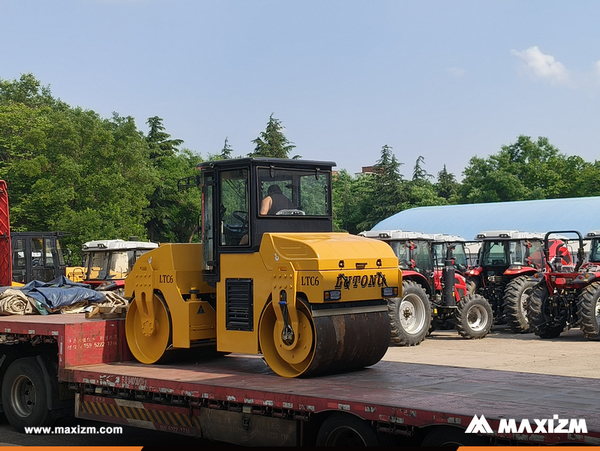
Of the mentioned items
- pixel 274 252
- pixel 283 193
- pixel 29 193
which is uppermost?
pixel 29 193

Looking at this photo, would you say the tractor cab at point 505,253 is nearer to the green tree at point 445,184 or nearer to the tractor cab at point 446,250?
the tractor cab at point 446,250

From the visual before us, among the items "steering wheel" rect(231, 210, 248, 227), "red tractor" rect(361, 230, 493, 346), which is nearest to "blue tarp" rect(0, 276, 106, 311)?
"steering wheel" rect(231, 210, 248, 227)

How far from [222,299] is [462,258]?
53.4ft

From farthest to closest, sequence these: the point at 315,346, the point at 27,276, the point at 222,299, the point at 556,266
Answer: the point at 27,276 < the point at 556,266 < the point at 222,299 < the point at 315,346

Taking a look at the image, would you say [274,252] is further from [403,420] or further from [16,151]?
[16,151]

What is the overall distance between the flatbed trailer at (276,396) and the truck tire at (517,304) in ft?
37.2

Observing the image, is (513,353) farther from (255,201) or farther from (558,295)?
(255,201)

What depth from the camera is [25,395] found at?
34.3 ft

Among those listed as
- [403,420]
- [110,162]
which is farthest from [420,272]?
Result: [110,162]

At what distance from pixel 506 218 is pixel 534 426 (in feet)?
135

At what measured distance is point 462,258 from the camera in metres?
24.3

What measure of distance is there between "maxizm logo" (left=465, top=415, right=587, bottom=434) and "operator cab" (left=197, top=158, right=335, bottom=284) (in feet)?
12.7

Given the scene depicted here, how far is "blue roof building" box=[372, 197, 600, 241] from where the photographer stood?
4116cm

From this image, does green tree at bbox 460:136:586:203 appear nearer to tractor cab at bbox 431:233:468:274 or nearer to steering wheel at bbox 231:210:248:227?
tractor cab at bbox 431:233:468:274
